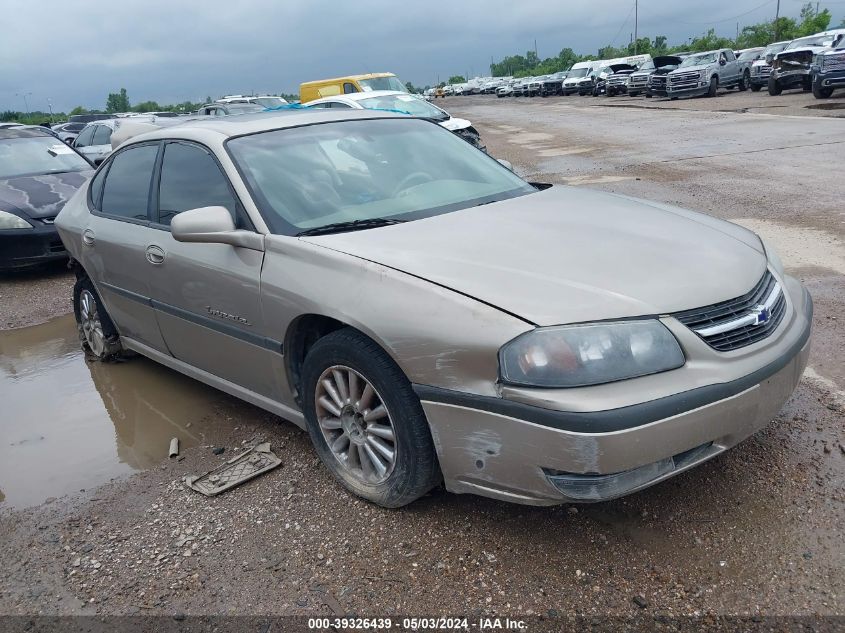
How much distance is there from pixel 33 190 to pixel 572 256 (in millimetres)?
7745

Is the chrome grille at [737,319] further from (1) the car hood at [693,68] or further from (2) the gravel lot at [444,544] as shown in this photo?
(1) the car hood at [693,68]

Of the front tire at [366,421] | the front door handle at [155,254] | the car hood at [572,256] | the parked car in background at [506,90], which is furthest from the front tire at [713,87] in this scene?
the parked car in background at [506,90]

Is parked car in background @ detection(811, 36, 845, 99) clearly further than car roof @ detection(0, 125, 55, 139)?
Yes

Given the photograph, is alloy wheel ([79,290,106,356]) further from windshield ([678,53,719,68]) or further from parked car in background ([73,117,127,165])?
windshield ([678,53,719,68])

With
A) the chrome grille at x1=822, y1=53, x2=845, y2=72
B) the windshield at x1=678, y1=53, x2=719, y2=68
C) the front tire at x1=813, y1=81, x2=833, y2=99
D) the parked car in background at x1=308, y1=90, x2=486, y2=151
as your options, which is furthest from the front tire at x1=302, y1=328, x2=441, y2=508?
the windshield at x1=678, y1=53, x2=719, y2=68

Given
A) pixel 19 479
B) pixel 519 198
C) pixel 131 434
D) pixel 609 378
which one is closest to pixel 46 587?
pixel 19 479

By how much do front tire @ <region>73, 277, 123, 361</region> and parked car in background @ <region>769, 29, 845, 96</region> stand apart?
23.6 meters

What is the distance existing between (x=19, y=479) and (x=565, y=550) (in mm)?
2838

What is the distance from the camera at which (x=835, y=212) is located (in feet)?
24.6

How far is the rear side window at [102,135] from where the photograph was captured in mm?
16344

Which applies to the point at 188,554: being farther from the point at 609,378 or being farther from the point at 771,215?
the point at 771,215

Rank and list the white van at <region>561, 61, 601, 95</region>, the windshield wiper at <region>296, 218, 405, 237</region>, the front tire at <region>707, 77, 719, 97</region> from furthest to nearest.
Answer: the white van at <region>561, 61, 601, 95</region> → the front tire at <region>707, 77, 719, 97</region> → the windshield wiper at <region>296, 218, 405, 237</region>

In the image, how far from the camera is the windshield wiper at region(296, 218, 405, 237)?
3260mm

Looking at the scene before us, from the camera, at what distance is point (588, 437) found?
7.67 ft
